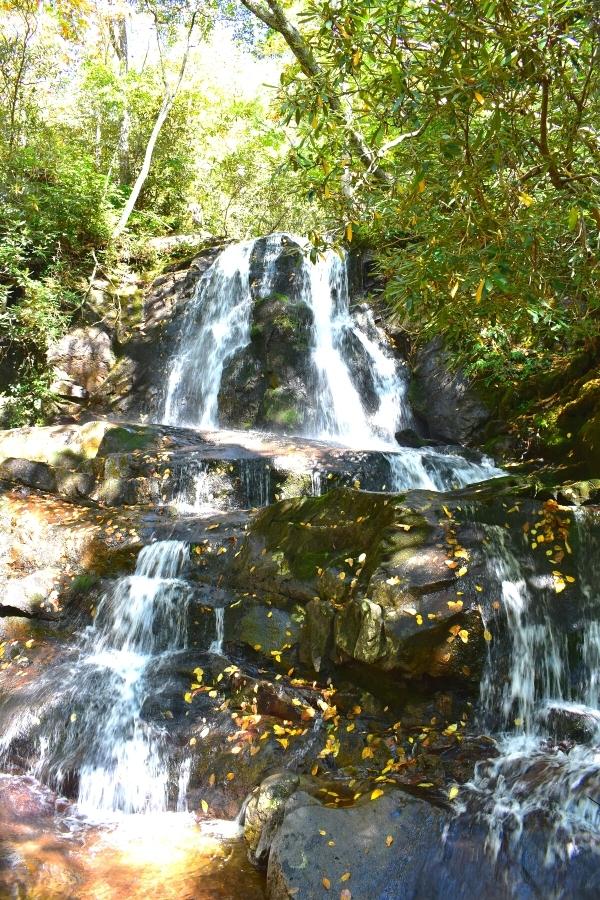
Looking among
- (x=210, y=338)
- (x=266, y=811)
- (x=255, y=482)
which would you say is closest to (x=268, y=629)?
(x=266, y=811)

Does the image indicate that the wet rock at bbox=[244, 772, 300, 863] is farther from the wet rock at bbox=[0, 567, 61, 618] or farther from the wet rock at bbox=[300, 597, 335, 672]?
the wet rock at bbox=[0, 567, 61, 618]

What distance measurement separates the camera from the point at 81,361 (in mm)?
12875

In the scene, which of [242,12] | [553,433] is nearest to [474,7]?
[553,433]

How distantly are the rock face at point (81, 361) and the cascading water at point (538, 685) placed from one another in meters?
9.95

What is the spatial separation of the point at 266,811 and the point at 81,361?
10889 millimetres

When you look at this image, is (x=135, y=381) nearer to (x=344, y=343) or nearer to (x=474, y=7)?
(x=344, y=343)

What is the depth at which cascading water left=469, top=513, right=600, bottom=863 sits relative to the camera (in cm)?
369

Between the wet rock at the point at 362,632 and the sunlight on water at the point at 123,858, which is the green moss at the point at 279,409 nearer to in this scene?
→ the wet rock at the point at 362,632

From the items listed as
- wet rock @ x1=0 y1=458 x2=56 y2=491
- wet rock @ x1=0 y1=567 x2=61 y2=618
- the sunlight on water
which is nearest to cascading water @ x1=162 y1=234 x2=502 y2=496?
wet rock @ x1=0 y1=458 x2=56 y2=491

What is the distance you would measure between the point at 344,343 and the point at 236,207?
1148 centimetres

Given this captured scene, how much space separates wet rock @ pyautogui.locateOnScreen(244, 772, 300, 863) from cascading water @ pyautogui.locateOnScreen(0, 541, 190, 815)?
92 centimetres

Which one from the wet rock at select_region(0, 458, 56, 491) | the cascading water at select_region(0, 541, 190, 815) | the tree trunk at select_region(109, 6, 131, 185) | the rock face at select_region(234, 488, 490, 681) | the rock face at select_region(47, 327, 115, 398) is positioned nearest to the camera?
the rock face at select_region(234, 488, 490, 681)

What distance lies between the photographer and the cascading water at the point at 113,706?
4.57 m

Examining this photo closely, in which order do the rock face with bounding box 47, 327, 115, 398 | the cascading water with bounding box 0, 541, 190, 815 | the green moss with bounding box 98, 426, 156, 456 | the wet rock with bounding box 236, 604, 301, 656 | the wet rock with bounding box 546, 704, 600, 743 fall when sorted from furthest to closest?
the rock face with bounding box 47, 327, 115, 398, the green moss with bounding box 98, 426, 156, 456, the wet rock with bounding box 236, 604, 301, 656, the cascading water with bounding box 0, 541, 190, 815, the wet rock with bounding box 546, 704, 600, 743
